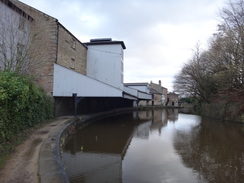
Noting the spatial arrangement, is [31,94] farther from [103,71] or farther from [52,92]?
[103,71]

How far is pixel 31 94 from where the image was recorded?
794 centimetres

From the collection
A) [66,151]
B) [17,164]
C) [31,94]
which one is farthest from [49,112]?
[17,164]

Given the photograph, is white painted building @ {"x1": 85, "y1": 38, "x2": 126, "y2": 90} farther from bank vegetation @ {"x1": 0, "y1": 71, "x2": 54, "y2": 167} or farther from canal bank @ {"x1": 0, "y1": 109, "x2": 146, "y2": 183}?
canal bank @ {"x1": 0, "y1": 109, "x2": 146, "y2": 183}

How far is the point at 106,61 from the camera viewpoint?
67.6 ft

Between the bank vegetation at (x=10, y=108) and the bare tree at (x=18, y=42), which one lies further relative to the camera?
the bare tree at (x=18, y=42)

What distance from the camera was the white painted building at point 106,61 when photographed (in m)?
20.4

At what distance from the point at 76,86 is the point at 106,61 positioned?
26.0 ft

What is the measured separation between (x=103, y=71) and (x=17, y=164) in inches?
656

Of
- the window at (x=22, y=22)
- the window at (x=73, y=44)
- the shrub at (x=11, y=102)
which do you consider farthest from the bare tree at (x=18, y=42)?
the window at (x=73, y=44)

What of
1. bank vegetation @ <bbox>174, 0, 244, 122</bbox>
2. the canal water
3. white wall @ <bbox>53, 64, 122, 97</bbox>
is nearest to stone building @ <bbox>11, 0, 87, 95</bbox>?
white wall @ <bbox>53, 64, 122, 97</bbox>

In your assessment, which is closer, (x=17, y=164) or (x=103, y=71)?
(x=17, y=164)

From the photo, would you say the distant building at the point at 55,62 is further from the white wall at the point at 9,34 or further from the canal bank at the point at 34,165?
the canal bank at the point at 34,165

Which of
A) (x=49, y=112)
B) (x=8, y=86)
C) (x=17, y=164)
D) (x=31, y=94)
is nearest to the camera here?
(x=17, y=164)

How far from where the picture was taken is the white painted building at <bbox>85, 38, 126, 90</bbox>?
2036cm
